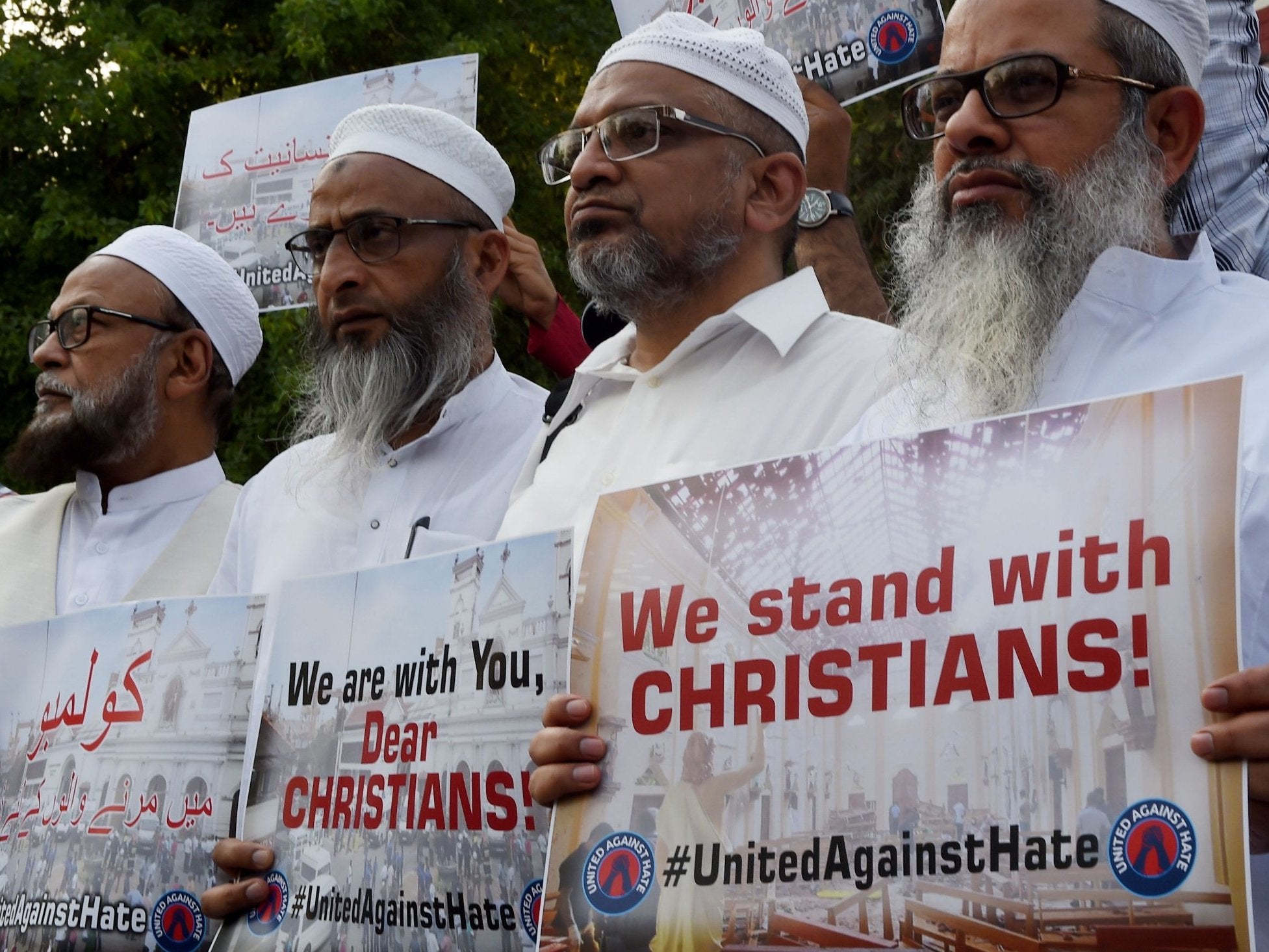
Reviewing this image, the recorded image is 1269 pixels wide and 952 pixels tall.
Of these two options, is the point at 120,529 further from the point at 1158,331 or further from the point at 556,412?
the point at 1158,331

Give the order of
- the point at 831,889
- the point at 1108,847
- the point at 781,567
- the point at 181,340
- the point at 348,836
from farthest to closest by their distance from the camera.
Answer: the point at 181,340 < the point at 348,836 < the point at 781,567 < the point at 831,889 < the point at 1108,847

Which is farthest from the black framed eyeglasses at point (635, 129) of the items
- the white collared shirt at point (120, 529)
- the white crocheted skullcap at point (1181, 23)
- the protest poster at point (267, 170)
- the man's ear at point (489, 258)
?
the protest poster at point (267, 170)

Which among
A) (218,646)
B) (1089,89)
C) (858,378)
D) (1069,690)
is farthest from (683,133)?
(1069,690)

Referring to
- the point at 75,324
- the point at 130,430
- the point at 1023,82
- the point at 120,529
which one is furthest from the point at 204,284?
the point at 1023,82

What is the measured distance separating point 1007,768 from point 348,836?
123 centimetres

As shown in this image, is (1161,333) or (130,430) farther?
(130,430)

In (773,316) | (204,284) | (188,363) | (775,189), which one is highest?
(204,284)

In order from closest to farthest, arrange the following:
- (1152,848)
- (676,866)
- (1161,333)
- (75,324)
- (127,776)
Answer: (1152,848), (676,866), (1161,333), (127,776), (75,324)

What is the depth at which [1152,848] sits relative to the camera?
1646mm

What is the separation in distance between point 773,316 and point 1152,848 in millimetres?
1724

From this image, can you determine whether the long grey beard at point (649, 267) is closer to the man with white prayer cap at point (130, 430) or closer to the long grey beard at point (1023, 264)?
the long grey beard at point (1023, 264)

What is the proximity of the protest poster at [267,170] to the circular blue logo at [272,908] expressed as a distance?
9.65 ft

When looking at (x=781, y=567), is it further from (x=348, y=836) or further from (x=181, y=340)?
(x=181, y=340)

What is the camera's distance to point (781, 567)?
6.80 ft
